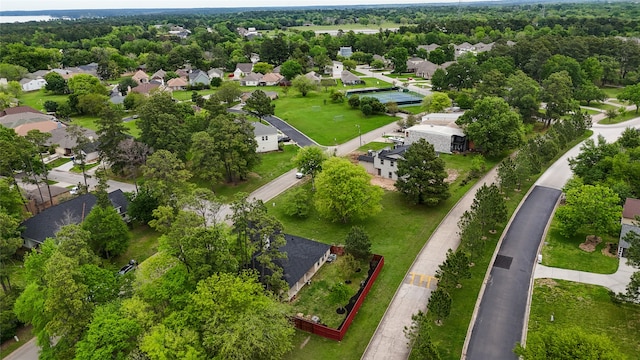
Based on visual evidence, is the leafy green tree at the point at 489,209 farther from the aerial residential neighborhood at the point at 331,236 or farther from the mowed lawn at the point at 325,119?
the mowed lawn at the point at 325,119

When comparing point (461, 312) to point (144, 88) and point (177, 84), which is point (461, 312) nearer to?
point (144, 88)

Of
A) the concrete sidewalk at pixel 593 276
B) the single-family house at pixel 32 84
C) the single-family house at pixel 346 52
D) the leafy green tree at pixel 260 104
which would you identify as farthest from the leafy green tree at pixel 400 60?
the concrete sidewalk at pixel 593 276

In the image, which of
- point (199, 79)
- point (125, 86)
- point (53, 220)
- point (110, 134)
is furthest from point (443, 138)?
point (125, 86)

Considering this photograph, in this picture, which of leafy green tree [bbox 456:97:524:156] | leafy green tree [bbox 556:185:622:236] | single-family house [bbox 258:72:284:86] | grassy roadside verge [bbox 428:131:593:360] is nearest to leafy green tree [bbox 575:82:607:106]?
leafy green tree [bbox 456:97:524:156]

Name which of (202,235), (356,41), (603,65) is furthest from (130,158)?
(356,41)

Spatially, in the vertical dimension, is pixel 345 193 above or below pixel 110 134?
below
